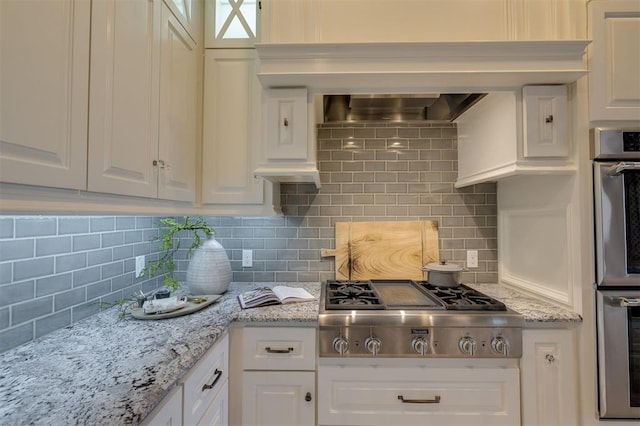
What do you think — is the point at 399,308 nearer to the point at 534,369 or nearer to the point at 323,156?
the point at 534,369

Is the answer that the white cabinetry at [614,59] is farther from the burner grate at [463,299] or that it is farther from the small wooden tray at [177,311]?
the small wooden tray at [177,311]

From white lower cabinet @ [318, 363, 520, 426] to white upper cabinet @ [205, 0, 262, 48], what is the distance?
181 centimetres

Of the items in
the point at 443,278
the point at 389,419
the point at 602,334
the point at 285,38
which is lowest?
the point at 389,419

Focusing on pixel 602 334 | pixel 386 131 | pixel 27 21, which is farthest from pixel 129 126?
pixel 602 334

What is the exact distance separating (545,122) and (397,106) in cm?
72

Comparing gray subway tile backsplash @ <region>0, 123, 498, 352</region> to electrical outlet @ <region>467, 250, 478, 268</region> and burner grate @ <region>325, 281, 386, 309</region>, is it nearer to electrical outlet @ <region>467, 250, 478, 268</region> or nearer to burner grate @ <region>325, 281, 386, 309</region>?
electrical outlet @ <region>467, 250, 478, 268</region>

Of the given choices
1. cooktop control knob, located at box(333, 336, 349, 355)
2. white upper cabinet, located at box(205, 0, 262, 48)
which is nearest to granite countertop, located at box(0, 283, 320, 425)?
cooktop control knob, located at box(333, 336, 349, 355)

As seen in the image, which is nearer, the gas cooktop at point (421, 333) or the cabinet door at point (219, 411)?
the cabinet door at point (219, 411)

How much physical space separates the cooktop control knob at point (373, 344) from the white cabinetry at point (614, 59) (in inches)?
55.6

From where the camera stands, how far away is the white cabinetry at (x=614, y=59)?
129 cm

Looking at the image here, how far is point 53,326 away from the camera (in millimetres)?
1091

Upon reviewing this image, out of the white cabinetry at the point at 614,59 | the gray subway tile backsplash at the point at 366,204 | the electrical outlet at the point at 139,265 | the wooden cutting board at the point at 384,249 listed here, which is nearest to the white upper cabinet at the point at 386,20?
the white cabinetry at the point at 614,59

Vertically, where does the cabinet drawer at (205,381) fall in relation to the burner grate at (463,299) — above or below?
below

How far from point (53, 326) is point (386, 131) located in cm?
199
